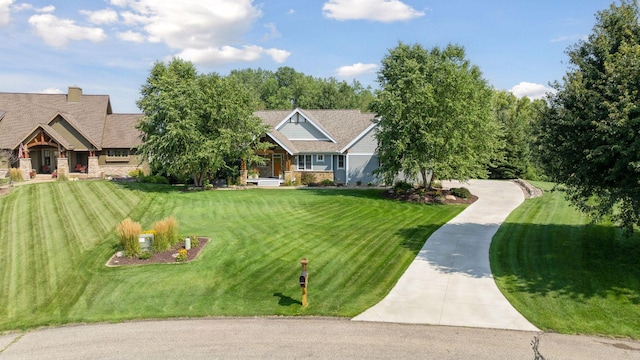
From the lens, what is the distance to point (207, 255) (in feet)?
A: 56.9

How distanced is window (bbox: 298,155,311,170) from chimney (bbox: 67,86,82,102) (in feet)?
83.9

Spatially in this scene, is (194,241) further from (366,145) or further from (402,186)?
(366,145)

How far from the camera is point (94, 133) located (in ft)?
141

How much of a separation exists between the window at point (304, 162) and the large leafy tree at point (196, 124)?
5704mm

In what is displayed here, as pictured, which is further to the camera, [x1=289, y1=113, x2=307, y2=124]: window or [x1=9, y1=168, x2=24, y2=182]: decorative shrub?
[x1=289, y1=113, x2=307, y2=124]: window

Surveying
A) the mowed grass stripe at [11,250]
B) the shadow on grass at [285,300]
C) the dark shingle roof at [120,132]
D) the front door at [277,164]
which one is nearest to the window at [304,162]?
the front door at [277,164]

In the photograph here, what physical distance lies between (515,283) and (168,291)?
11345 mm

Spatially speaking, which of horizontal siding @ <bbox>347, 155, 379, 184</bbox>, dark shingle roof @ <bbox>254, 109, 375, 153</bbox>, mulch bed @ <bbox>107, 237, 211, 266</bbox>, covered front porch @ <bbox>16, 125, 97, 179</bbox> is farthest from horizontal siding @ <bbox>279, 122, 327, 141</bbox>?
mulch bed @ <bbox>107, 237, 211, 266</bbox>

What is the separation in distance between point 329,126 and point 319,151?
4.72 meters

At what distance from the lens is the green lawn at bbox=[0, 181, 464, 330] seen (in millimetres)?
13273

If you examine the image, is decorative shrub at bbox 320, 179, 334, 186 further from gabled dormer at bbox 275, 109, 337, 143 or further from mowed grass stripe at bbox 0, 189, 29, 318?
mowed grass stripe at bbox 0, 189, 29, 318

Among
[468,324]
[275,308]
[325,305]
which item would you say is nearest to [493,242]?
[468,324]

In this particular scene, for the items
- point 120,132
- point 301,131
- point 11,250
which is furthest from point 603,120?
point 120,132

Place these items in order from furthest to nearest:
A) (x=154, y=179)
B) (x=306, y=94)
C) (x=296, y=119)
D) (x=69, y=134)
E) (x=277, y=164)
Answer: (x=306, y=94), (x=69, y=134), (x=296, y=119), (x=277, y=164), (x=154, y=179)
